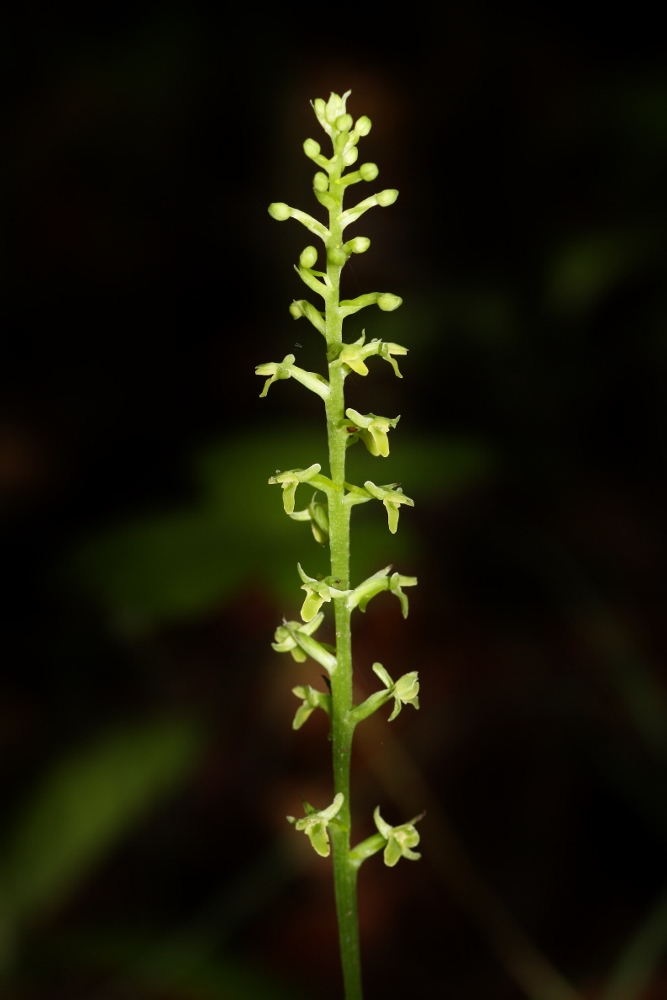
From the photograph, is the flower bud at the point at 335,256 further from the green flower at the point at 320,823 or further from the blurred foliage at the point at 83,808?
the blurred foliage at the point at 83,808

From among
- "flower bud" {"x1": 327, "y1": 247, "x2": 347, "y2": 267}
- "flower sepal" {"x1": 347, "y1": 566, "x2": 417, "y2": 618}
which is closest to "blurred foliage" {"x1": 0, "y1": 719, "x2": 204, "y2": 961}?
"flower sepal" {"x1": 347, "y1": 566, "x2": 417, "y2": 618}

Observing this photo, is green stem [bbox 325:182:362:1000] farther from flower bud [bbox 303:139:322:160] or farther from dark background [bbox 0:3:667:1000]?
dark background [bbox 0:3:667:1000]

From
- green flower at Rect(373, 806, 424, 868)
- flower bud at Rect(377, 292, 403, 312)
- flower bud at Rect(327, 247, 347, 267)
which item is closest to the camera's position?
flower bud at Rect(327, 247, 347, 267)

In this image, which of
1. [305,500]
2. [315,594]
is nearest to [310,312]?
[315,594]

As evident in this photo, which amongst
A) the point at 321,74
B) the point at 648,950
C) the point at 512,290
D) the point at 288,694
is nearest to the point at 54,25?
the point at 321,74

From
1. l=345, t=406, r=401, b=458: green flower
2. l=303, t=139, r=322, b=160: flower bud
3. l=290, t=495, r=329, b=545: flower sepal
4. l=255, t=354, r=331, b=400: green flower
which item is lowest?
l=290, t=495, r=329, b=545: flower sepal

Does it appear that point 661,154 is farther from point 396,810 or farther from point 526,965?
point 526,965

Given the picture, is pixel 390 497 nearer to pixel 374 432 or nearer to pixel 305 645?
pixel 374 432
